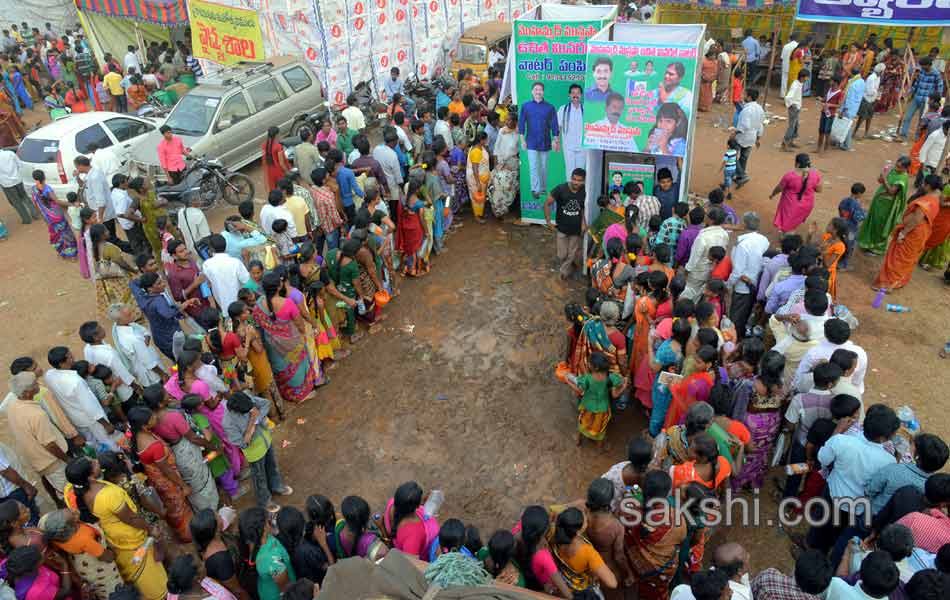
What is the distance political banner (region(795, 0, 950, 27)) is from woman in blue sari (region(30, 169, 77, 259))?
12734 mm

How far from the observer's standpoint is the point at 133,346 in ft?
19.1

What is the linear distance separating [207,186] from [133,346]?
547 centimetres

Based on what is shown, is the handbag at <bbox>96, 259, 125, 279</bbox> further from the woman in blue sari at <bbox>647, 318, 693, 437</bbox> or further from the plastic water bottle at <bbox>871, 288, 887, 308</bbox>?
the plastic water bottle at <bbox>871, 288, 887, 308</bbox>

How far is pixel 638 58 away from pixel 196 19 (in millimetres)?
10163

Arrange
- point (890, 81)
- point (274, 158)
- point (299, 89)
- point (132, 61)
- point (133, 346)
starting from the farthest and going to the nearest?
point (132, 61)
point (890, 81)
point (299, 89)
point (274, 158)
point (133, 346)

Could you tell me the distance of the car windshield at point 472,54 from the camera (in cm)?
1553

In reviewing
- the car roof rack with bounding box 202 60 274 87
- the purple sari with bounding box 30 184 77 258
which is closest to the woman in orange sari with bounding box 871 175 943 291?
the car roof rack with bounding box 202 60 274 87

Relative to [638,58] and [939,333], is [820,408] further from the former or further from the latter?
[638,58]

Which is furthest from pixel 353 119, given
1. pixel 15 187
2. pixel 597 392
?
pixel 597 392

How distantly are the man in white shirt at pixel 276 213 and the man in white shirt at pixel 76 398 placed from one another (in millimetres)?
2605

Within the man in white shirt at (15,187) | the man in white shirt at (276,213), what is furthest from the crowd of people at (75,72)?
the man in white shirt at (276,213)

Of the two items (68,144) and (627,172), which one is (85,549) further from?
(68,144)

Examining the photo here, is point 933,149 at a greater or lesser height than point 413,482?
greater

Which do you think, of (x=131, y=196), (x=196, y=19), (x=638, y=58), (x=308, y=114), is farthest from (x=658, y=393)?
(x=196, y=19)
